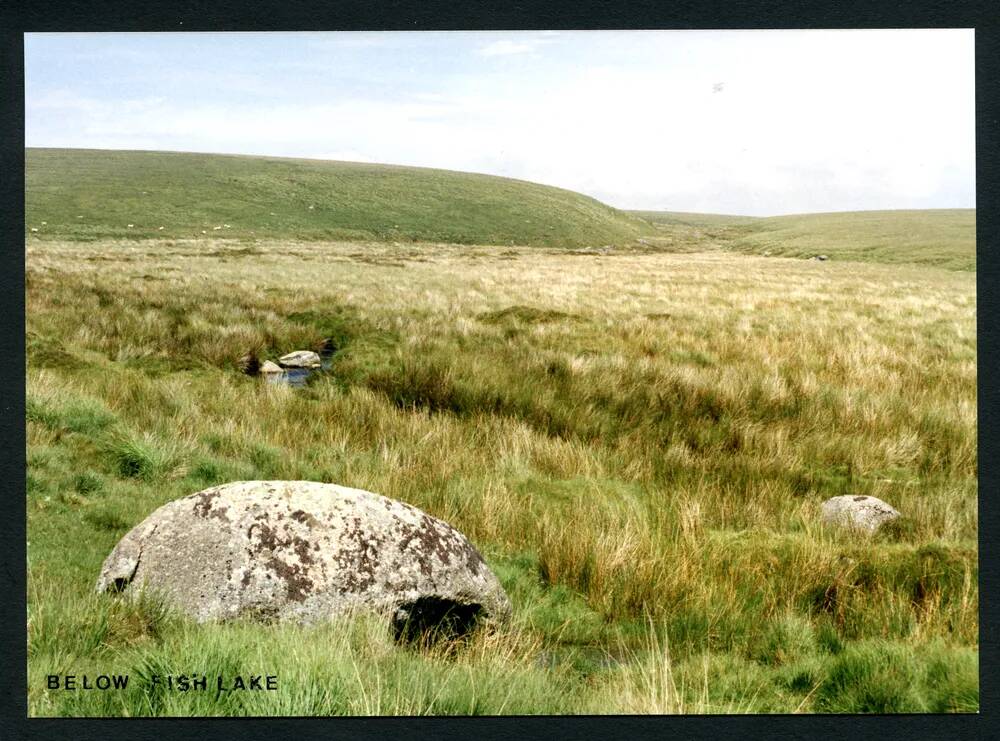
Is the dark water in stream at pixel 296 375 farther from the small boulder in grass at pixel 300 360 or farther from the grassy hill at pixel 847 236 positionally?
the grassy hill at pixel 847 236

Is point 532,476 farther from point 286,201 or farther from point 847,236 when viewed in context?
point 847,236

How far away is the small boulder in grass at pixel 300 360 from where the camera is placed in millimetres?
10609

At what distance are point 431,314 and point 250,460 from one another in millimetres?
6527

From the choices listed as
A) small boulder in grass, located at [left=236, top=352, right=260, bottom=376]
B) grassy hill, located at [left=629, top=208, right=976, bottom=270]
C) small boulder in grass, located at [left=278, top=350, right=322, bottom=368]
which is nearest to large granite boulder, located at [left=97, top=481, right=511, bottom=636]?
small boulder in grass, located at [left=236, top=352, right=260, bottom=376]

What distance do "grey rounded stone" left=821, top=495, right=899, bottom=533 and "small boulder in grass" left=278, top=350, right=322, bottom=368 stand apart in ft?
23.3

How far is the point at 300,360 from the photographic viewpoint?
10727 mm

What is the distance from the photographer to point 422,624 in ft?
12.9

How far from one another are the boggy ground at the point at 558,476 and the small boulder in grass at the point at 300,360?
1.27 ft

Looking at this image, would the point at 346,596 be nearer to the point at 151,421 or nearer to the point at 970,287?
the point at 151,421

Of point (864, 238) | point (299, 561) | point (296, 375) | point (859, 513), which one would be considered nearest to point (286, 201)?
point (296, 375)

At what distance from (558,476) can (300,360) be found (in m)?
5.35

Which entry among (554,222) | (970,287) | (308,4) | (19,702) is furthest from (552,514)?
(554,222)

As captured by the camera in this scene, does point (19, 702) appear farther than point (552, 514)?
No

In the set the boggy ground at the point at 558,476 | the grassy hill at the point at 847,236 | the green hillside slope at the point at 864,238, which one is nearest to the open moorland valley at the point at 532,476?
the boggy ground at the point at 558,476
